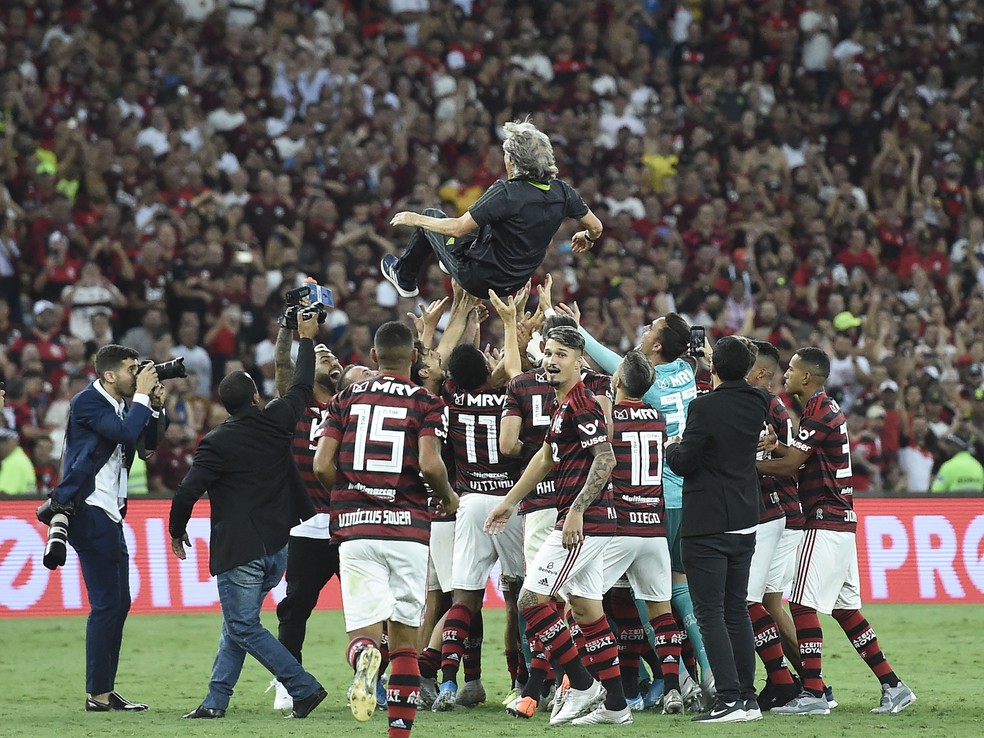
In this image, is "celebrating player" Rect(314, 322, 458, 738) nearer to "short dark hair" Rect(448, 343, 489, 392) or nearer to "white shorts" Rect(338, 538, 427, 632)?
"white shorts" Rect(338, 538, 427, 632)

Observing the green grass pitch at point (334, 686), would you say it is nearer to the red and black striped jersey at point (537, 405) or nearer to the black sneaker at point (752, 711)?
the black sneaker at point (752, 711)

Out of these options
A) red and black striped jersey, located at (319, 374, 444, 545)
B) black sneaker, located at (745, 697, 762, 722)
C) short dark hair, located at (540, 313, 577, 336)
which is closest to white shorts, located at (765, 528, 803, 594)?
black sneaker, located at (745, 697, 762, 722)

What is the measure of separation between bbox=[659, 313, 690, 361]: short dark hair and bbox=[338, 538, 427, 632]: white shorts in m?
2.86

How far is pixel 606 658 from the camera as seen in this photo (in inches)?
335

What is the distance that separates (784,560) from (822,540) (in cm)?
31

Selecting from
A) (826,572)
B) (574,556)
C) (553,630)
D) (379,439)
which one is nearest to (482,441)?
(574,556)

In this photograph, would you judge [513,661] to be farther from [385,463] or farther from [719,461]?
[385,463]

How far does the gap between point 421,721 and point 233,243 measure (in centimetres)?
983

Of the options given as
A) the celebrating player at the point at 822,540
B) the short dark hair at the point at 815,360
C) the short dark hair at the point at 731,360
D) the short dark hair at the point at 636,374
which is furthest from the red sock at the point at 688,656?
the short dark hair at the point at 815,360

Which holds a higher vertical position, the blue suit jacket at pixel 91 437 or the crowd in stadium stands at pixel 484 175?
the crowd in stadium stands at pixel 484 175

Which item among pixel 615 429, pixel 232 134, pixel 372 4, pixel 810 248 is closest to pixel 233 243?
pixel 232 134

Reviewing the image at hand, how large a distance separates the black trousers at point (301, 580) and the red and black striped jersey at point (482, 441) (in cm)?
106

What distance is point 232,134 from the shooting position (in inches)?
742

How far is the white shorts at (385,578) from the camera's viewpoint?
7.30 m
